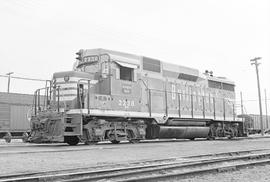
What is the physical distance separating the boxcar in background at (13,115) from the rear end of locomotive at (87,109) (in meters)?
11.5

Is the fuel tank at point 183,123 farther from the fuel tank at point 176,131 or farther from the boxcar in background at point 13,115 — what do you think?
the boxcar in background at point 13,115

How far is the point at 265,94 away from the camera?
58.9 meters

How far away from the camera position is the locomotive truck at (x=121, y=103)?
1212cm

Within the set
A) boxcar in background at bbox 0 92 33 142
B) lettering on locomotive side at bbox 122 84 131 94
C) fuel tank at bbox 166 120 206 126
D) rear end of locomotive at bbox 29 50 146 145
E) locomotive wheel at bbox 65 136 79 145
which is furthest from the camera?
boxcar in background at bbox 0 92 33 142

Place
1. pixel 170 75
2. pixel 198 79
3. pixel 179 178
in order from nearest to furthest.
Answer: pixel 179 178 < pixel 170 75 < pixel 198 79

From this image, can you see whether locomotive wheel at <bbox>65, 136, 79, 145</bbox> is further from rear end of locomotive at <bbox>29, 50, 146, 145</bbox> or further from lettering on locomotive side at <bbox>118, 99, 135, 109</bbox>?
lettering on locomotive side at <bbox>118, 99, 135, 109</bbox>

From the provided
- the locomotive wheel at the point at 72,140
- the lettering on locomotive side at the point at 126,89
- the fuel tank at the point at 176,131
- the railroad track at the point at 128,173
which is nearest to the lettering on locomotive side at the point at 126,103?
the lettering on locomotive side at the point at 126,89

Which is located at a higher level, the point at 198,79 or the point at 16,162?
the point at 198,79

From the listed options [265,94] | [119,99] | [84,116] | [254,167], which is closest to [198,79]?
[119,99]

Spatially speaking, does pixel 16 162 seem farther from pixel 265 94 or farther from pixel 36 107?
pixel 265 94

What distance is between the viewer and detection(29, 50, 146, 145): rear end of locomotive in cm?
1178

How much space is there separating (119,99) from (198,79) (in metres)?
6.48

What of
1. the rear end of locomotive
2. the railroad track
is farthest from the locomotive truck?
the railroad track

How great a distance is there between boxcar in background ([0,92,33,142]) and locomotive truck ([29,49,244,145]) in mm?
11148
